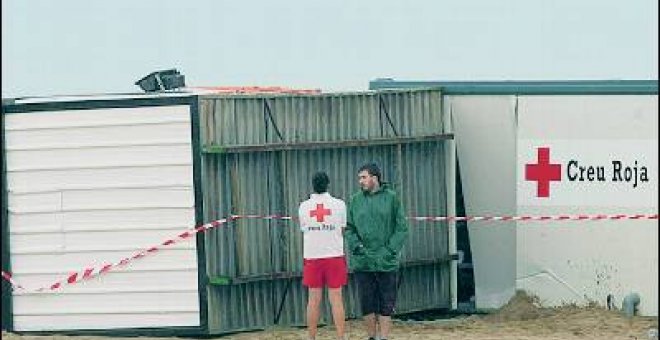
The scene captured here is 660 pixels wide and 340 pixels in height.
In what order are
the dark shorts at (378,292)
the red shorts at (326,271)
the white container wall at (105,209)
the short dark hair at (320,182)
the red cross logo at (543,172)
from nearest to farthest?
1. the short dark hair at (320,182)
2. the red shorts at (326,271)
3. the dark shorts at (378,292)
4. the white container wall at (105,209)
5. the red cross logo at (543,172)

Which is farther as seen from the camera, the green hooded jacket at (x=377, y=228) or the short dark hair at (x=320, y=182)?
the green hooded jacket at (x=377, y=228)

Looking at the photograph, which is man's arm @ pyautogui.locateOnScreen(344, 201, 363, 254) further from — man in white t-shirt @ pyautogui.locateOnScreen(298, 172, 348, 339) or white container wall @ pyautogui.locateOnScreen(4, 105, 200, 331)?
white container wall @ pyautogui.locateOnScreen(4, 105, 200, 331)

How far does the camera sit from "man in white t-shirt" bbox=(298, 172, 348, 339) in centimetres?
1531

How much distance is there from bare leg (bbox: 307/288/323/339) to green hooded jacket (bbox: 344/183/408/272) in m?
0.49

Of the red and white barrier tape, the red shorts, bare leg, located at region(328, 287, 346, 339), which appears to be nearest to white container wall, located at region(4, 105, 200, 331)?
the red and white barrier tape

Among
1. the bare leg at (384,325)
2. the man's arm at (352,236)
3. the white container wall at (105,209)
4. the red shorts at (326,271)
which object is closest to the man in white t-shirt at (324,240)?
the red shorts at (326,271)

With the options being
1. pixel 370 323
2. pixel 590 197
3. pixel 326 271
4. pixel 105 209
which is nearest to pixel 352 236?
pixel 326 271

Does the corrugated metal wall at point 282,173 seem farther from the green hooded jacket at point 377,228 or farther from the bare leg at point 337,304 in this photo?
the green hooded jacket at point 377,228

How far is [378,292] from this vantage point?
1571 centimetres

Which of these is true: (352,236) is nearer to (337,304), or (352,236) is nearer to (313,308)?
(337,304)

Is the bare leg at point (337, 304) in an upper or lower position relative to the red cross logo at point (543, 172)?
lower

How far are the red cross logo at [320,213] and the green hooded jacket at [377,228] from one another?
281 millimetres

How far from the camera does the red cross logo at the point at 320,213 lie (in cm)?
1531

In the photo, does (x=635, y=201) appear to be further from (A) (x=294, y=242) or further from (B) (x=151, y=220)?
(B) (x=151, y=220)
